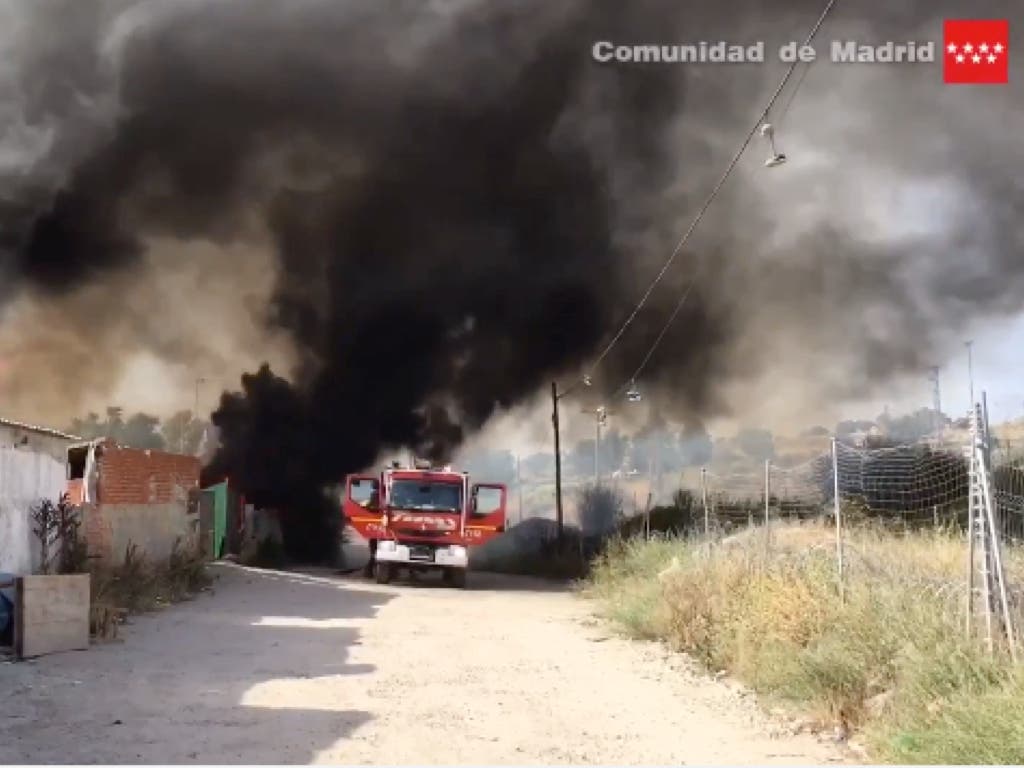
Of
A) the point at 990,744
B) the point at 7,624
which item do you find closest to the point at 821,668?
the point at 990,744

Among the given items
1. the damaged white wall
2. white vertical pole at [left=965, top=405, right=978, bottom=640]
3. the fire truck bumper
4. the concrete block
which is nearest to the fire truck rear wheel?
the fire truck bumper

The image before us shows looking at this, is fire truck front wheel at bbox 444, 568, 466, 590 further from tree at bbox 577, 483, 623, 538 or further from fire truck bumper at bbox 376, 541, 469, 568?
tree at bbox 577, 483, 623, 538

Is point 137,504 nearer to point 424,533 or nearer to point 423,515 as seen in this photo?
point 423,515

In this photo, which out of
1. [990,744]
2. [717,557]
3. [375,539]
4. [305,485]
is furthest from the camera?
[305,485]

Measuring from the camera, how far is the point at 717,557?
1174 centimetres

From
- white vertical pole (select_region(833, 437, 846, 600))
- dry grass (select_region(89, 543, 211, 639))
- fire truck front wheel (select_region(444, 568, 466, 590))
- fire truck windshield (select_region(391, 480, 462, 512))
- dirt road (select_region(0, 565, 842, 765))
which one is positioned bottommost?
dirt road (select_region(0, 565, 842, 765))

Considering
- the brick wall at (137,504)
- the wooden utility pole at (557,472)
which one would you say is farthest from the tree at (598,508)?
the brick wall at (137,504)

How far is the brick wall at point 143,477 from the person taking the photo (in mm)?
17359

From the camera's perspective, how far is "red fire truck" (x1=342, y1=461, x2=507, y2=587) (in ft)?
74.4

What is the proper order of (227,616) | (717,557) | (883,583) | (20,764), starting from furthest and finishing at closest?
(227,616)
(717,557)
(883,583)
(20,764)

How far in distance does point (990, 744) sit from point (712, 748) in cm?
196

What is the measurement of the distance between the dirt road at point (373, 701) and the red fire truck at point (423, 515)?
28.3 ft

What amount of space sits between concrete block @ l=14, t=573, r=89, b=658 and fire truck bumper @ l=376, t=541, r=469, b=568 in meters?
12.2

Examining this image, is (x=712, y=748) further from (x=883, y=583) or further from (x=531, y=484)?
(x=531, y=484)
